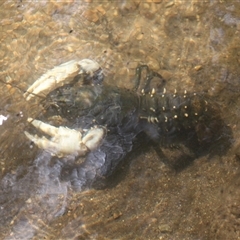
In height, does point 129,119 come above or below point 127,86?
below

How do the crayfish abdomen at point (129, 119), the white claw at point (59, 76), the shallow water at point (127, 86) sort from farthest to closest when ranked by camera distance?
the white claw at point (59, 76), the crayfish abdomen at point (129, 119), the shallow water at point (127, 86)

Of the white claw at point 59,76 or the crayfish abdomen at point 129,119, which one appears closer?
the crayfish abdomen at point 129,119

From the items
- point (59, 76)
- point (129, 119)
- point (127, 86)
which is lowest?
point (129, 119)

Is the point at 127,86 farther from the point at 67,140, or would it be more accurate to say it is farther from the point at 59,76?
the point at 67,140

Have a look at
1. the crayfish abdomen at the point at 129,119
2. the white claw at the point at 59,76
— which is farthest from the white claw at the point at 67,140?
the white claw at the point at 59,76

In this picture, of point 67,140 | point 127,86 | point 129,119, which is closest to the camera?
point 67,140

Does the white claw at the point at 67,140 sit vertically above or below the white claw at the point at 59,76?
below

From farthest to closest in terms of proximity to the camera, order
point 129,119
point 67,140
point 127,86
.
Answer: point 127,86
point 129,119
point 67,140

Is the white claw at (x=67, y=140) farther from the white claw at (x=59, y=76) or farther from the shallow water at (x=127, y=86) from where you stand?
the white claw at (x=59, y=76)

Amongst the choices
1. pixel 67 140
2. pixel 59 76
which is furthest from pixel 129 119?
pixel 59 76
